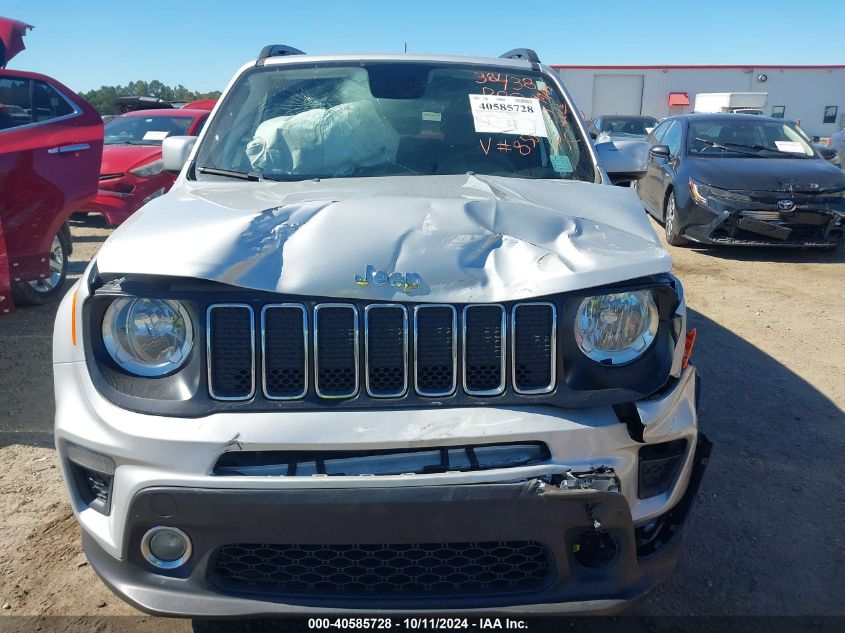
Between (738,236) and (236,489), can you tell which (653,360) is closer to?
(236,489)

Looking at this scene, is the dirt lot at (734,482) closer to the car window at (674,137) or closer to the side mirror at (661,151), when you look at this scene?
the side mirror at (661,151)

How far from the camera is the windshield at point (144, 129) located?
10.5m

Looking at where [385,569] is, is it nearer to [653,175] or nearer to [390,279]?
[390,279]

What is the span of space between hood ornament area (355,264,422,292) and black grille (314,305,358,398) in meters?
0.09

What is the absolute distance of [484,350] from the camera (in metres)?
2.00

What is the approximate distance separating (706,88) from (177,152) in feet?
102

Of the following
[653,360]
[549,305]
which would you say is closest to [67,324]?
[549,305]

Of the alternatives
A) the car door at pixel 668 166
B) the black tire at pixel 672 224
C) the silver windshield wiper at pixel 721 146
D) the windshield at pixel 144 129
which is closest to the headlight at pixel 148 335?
the black tire at pixel 672 224

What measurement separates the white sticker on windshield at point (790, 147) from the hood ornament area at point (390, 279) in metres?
8.64

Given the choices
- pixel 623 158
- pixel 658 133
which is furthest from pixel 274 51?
pixel 658 133

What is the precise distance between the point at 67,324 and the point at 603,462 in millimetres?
1600

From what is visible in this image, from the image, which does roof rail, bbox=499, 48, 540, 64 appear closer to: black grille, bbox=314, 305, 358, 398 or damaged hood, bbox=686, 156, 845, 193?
black grille, bbox=314, 305, 358, 398

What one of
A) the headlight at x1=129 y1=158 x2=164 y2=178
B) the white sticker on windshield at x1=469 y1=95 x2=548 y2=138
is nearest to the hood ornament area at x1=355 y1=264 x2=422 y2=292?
the white sticker on windshield at x1=469 y1=95 x2=548 y2=138

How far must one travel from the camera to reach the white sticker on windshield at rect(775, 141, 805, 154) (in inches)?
355
